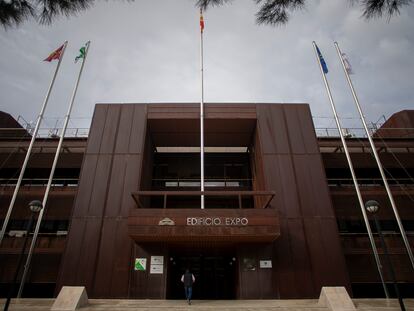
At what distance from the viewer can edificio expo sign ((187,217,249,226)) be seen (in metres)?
13.5

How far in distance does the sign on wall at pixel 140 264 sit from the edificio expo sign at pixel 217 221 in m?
4.04

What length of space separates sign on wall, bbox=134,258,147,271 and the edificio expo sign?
4040 mm

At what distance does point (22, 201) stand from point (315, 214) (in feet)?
67.1

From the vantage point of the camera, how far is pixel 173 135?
70.7 ft

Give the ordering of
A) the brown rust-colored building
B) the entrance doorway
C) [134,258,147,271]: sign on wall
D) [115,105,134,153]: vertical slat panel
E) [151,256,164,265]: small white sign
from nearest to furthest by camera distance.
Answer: the brown rust-colored building, [134,258,147,271]: sign on wall, [151,256,164,265]: small white sign, the entrance doorway, [115,105,134,153]: vertical slat panel

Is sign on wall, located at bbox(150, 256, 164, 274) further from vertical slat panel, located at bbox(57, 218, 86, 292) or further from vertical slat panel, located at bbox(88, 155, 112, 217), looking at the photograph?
vertical slat panel, located at bbox(88, 155, 112, 217)

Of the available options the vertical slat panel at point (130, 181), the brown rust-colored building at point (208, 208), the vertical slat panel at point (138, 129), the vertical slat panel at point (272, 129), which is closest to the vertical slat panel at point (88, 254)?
the brown rust-colored building at point (208, 208)

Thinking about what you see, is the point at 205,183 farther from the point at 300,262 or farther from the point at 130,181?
the point at 300,262

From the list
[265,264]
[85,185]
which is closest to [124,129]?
[85,185]

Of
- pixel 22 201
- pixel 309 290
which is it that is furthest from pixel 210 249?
pixel 22 201

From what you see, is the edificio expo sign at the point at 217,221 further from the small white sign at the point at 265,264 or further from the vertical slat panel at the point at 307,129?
the vertical slat panel at the point at 307,129

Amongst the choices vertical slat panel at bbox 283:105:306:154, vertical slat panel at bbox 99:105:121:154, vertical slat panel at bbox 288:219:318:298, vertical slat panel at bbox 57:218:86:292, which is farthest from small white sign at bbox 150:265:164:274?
vertical slat panel at bbox 283:105:306:154

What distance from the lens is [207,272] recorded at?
18781 mm

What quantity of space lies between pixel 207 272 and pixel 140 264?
5816 mm
